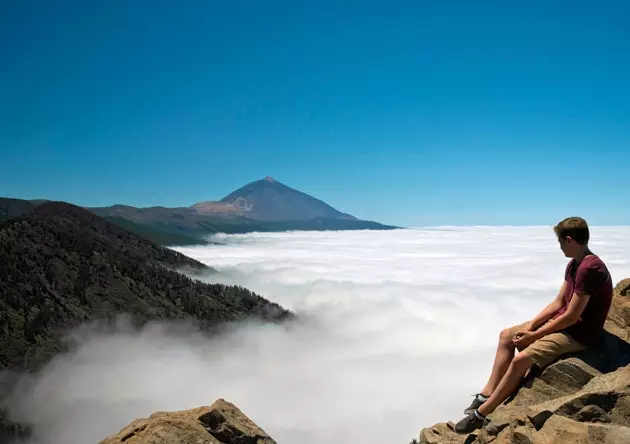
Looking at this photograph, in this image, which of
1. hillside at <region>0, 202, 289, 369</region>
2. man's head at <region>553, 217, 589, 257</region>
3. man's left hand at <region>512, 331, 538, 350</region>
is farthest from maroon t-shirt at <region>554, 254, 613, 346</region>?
hillside at <region>0, 202, 289, 369</region>

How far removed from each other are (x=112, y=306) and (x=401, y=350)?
351 feet

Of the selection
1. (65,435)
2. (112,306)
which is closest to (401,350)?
(112,306)

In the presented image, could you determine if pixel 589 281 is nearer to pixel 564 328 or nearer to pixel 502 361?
pixel 564 328

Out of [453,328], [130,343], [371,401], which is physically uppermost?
[130,343]

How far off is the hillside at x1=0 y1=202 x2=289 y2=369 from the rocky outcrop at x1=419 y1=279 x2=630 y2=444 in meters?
67.9

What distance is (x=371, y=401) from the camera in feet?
397

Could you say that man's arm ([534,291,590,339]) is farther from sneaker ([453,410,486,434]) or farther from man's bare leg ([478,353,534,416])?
sneaker ([453,410,486,434])

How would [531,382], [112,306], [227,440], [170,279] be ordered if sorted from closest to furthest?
[531,382], [227,440], [112,306], [170,279]

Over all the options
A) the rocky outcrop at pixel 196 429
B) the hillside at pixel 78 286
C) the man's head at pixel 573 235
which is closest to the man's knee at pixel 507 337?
the man's head at pixel 573 235

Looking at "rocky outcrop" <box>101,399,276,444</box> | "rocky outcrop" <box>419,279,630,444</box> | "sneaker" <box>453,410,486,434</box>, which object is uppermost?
"rocky outcrop" <box>419,279,630,444</box>

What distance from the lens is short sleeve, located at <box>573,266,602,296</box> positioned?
25.1ft

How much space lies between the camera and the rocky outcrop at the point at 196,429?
8062 mm

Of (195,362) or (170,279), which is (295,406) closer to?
(195,362)

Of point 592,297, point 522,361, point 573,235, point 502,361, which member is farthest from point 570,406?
point 573,235
